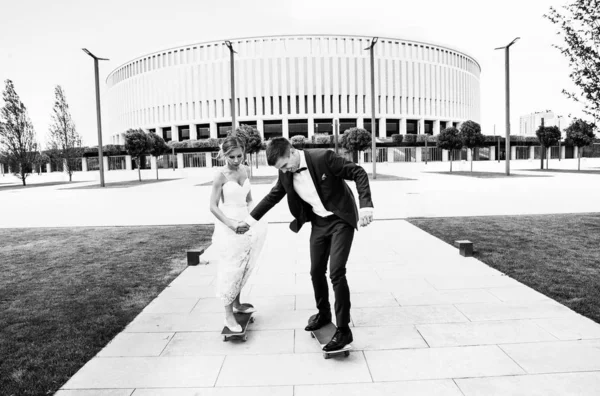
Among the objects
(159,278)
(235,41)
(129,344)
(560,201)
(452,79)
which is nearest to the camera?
(129,344)

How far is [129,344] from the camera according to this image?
12.5 ft

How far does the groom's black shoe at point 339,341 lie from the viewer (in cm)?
333

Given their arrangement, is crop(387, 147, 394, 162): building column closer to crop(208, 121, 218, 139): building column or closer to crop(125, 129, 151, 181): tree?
crop(208, 121, 218, 139): building column

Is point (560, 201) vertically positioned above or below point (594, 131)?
below

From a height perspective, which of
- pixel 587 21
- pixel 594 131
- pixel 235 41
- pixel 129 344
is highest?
pixel 235 41

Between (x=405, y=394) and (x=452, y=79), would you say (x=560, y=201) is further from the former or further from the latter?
(x=452, y=79)

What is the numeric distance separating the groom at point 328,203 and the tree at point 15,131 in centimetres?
3862

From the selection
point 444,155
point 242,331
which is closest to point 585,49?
point 242,331

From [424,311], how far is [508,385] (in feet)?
5.03

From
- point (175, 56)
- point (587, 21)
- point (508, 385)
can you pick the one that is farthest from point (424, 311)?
point (175, 56)

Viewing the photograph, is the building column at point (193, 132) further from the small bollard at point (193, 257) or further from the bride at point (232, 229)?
Answer: the bride at point (232, 229)

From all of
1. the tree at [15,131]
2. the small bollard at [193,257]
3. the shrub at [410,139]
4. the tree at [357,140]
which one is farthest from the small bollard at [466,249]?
the shrub at [410,139]

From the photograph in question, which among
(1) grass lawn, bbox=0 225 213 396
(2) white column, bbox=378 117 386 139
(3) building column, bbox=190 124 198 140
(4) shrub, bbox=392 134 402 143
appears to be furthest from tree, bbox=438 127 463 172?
(3) building column, bbox=190 124 198 140

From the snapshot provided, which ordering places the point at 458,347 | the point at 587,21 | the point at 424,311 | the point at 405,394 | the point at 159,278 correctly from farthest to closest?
the point at 587,21, the point at 159,278, the point at 424,311, the point at 458,347, the point at 405,394
